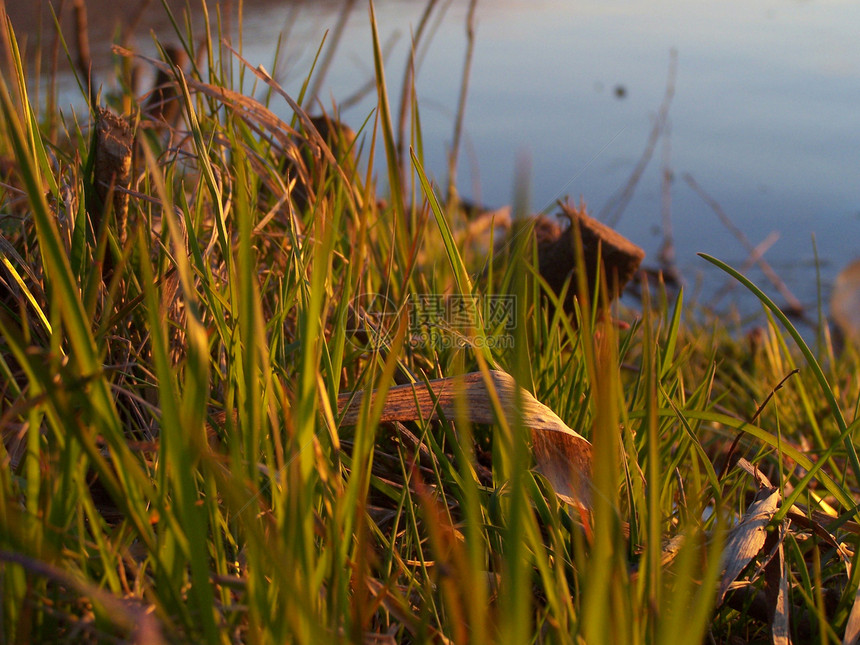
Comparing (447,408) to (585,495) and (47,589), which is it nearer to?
(585,495)

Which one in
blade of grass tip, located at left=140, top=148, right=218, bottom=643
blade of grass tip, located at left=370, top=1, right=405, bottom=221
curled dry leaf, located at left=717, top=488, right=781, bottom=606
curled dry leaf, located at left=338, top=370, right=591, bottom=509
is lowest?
curled dry leaf, located at left=717, top=488, right=781, bottom=606

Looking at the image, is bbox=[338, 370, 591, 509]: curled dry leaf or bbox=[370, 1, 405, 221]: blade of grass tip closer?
bbox=[338, 370, 591, 509]: curled dry leaf

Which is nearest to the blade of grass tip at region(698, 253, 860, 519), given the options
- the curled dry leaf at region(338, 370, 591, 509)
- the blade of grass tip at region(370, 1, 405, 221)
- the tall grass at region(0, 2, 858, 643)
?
the tall grass at region(0, 2, 858, 643)

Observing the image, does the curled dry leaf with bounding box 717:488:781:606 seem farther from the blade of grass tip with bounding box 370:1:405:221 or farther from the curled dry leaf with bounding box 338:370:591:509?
the blade of grass tip with bounding box 370:1:405:221

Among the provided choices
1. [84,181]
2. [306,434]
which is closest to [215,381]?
[84,181]

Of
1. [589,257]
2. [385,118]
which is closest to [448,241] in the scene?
[385,118]

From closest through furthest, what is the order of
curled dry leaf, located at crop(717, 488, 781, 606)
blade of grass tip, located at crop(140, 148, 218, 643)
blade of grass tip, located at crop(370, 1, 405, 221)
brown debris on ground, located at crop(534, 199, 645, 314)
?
blade of grass tip, located at crop(140, 148, 218, 643)
curled dry leaf, located at crop(717, 488, 781, 606)
blade of grass tip, located at crop(370, 1, 405, 221)
brown debris on ground, located at crop(534, 199, 645, 314)

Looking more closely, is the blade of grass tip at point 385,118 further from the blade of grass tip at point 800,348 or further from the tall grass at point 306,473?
the blade of grass tip at point 800,348
